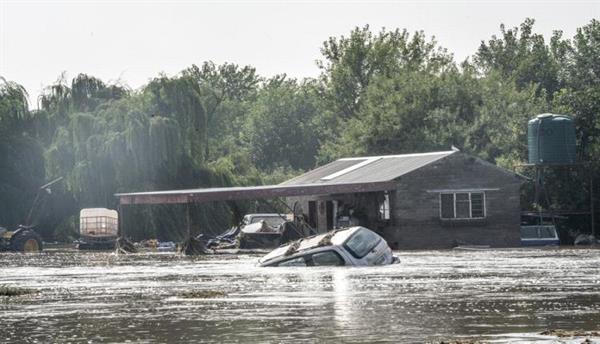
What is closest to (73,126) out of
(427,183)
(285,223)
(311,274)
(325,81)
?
(285,223)

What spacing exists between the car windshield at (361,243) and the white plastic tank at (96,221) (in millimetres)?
30337

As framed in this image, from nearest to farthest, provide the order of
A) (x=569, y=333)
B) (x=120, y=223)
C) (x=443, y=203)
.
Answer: (x=569, y=333)
(x=443, y=203)
(x=120, y=223)

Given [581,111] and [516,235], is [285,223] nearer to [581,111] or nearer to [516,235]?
[516,235]

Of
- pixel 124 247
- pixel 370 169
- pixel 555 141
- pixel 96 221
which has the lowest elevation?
pixel 124 247

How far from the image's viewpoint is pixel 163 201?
65375 millimetres

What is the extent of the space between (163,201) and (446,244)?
44.1ft

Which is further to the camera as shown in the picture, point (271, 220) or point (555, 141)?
point (271, 220)

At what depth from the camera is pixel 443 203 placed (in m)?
65.5

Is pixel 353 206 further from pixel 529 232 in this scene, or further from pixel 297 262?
pixel 297 262

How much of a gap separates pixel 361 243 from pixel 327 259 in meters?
1.49

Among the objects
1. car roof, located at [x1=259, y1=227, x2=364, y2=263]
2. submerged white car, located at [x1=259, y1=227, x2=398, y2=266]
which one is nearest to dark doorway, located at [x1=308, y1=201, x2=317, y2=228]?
submerged white car, located at [x1=259, y1=227, x2=398, y2=266]

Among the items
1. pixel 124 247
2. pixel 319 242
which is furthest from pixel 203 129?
pixel 319 242

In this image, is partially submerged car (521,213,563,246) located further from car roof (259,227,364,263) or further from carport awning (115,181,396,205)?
car roof (259,227,364,263)

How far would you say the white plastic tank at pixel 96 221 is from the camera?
72688mm
